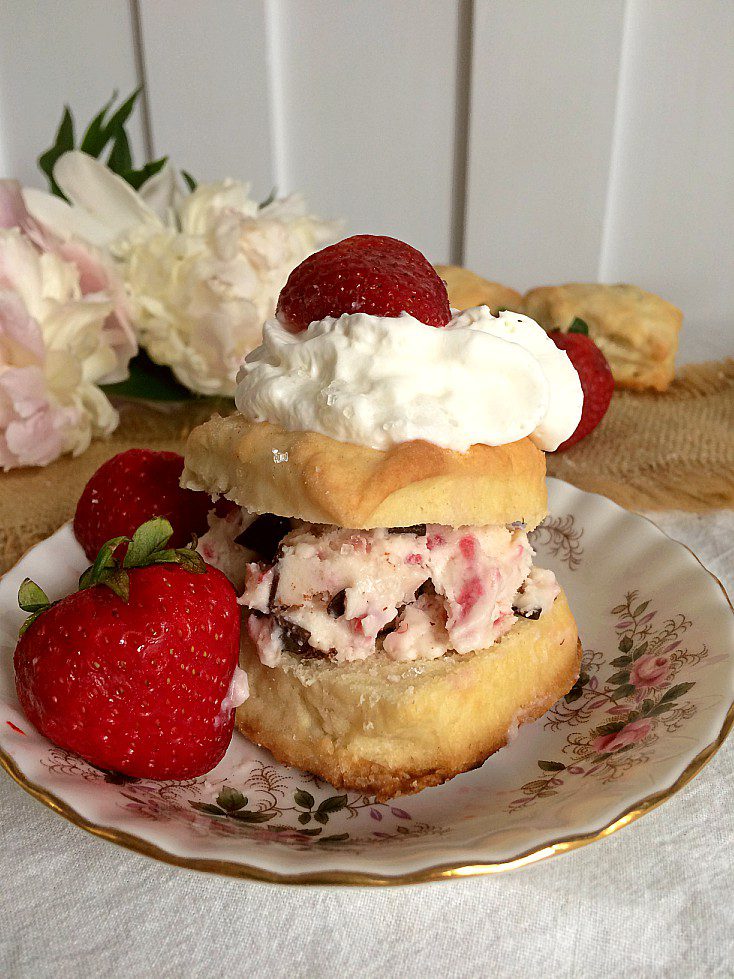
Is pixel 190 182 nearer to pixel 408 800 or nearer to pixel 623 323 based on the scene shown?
pixel 623 323

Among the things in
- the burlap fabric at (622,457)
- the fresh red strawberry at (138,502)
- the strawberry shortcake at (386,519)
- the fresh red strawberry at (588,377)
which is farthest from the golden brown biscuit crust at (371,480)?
the fresh red strawberry at (588,377)

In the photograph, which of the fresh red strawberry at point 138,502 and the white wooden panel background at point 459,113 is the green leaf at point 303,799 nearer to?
the fresh red strawberry at point 138,502

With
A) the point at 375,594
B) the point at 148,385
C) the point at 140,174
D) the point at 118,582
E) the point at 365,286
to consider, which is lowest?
the point at 148,385

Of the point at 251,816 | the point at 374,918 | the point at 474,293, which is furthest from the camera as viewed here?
the point at 474,293

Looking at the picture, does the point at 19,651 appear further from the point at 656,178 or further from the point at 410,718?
the point at 656,178

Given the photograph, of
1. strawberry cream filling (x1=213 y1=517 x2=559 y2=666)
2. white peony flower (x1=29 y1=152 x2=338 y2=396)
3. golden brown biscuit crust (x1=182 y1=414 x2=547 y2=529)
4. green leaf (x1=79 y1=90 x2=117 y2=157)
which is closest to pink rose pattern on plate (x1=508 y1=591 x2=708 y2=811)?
strawberry cream filling (x1=213 y1=517 x2=559 y2=666)

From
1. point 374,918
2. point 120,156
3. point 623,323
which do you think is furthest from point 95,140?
point 374,918

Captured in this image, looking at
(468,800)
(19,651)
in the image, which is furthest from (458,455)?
(19,651)
